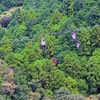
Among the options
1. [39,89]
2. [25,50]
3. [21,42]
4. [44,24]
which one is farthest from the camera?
[44,24]

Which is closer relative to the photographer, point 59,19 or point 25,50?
point 25,50

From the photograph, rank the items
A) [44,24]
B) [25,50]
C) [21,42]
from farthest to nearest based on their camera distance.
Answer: [44,24] < [21,42] < [25,50]

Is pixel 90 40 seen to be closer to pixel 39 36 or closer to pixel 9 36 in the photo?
pixel 39 36

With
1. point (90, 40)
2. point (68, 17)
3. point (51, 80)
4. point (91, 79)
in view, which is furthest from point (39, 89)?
point (68, 17)

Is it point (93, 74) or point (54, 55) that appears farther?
point (54, 55)

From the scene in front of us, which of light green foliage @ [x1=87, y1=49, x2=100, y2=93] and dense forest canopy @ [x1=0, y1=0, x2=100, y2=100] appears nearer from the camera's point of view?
dense forest canopy @ [x1=0, y1=0, x2=100, y2=100]

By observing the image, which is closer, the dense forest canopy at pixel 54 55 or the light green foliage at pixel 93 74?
the dense forest canopy at pixel 54 55

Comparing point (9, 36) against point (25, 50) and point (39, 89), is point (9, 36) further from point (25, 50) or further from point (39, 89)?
point (39, 89)

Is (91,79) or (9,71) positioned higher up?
(9,71)
